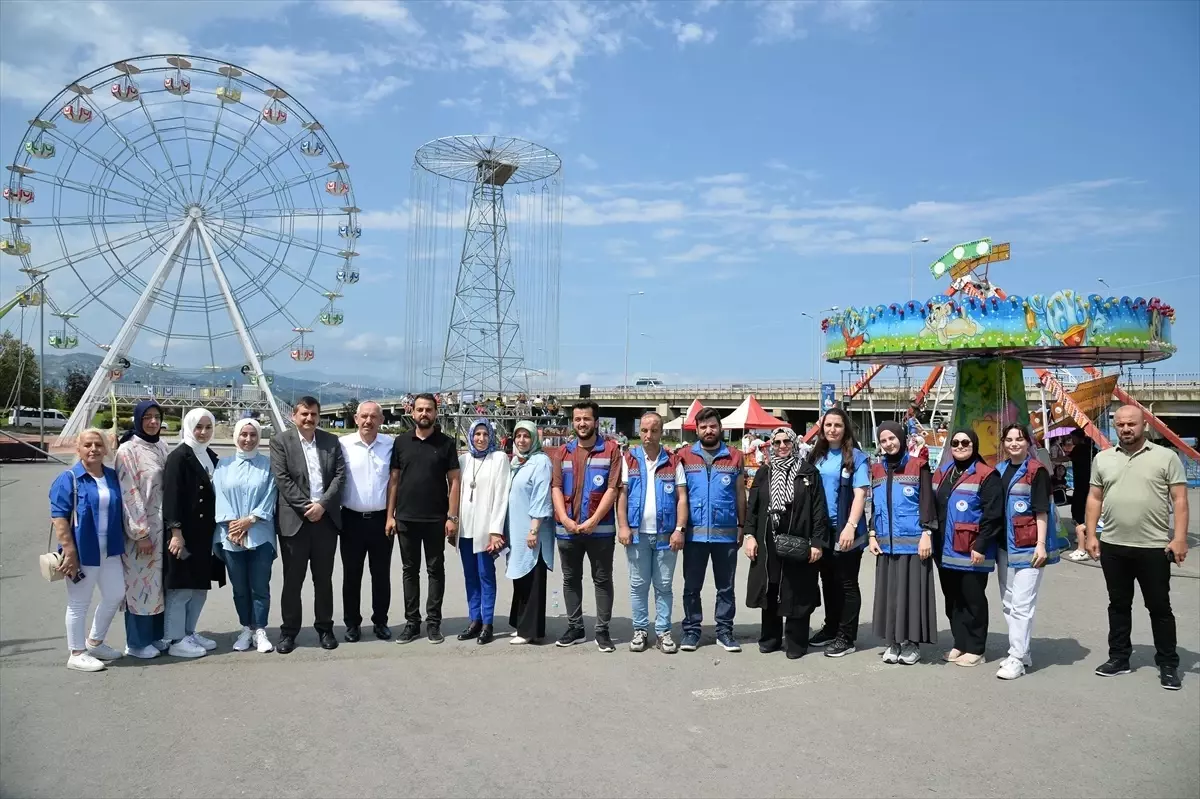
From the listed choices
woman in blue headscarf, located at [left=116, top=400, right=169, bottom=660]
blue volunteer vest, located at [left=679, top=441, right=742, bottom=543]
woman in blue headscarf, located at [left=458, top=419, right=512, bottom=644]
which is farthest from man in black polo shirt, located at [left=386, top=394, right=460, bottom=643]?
blue volunteer vest, located at [left=679, top=441, right=742, bottom=543]

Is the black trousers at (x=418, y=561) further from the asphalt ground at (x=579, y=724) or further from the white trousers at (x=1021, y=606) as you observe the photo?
the white trousers at (x=1021, y=606)

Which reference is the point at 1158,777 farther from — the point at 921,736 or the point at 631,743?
the point at 631,743

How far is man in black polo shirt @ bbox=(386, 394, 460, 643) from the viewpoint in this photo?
6.00 m

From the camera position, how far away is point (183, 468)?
553 cm

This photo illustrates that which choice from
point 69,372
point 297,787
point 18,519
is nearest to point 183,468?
point 297,787

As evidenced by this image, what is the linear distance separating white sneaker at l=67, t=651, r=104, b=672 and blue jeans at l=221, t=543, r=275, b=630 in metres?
0.84

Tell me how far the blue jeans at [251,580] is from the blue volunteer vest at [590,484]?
6.44ft

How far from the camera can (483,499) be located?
6.11 metres

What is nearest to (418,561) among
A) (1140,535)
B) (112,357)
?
Result: (1140,535)

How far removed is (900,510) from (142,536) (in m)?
4.81

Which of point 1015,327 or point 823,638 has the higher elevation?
point 1015,327

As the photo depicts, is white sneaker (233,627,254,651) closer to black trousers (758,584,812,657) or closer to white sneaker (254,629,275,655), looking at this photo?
white sneaker (254,629,275,655)

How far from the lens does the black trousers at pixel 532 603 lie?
6035 millimetres

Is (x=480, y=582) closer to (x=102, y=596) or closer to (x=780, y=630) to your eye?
(x=780, y=630)
